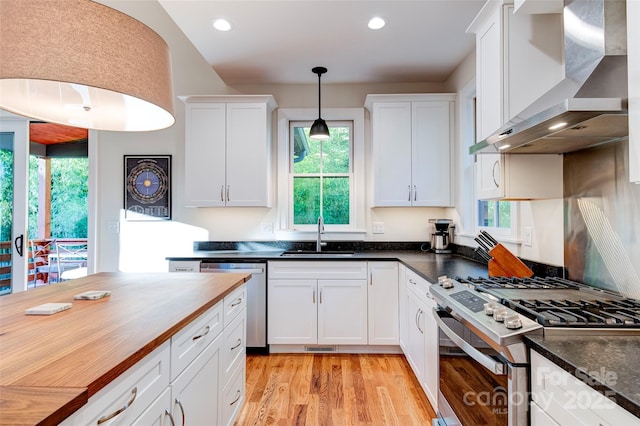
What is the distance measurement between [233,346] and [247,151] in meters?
1.99

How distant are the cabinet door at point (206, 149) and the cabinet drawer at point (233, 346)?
63.2 inches

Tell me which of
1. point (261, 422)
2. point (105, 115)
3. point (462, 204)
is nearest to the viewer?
point (105, 115)

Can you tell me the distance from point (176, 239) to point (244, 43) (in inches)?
83.3

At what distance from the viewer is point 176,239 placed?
3.67 meters

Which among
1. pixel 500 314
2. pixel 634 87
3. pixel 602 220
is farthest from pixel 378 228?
pixel 634 87

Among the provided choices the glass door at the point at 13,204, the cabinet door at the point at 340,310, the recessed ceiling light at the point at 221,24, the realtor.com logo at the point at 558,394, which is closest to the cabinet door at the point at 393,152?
the cabinet door at the point at 340,310

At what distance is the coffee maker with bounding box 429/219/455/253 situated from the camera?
333 centimetres

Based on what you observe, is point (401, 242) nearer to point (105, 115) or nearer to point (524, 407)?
point (524, 407)

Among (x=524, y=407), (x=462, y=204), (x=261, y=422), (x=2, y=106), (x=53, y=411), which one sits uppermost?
(x=2, y=106)

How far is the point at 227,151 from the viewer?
11.0 feet

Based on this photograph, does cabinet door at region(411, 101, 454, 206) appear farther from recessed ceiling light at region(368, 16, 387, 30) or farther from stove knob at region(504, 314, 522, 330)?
→ stove knob at region(504, 314, 522, 330)

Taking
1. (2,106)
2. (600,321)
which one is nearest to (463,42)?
(600,321)

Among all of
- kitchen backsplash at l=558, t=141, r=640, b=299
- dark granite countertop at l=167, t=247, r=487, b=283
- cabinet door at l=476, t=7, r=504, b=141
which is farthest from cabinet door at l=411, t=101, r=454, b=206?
kitchen backsplash at l=558, t=141, r=640, b=299

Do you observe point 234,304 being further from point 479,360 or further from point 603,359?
point 603,359
